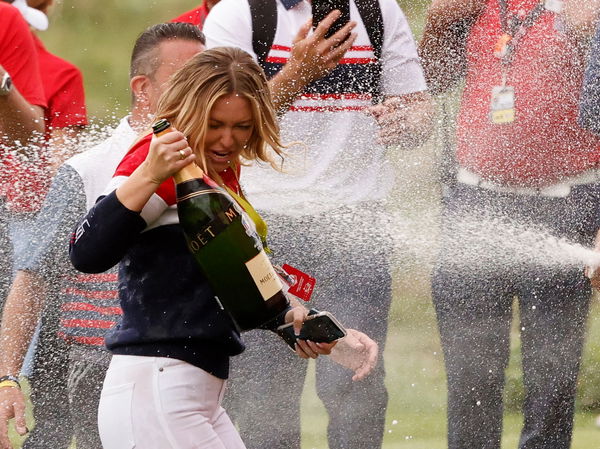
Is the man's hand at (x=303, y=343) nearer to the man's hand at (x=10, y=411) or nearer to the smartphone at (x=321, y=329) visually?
the smartphone at (x=321, y=329)

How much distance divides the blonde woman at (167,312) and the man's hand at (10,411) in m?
0.62

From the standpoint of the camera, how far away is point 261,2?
3.26 meters

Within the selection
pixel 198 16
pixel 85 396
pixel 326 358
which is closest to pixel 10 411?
pixel 85 396

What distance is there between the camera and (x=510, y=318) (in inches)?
135

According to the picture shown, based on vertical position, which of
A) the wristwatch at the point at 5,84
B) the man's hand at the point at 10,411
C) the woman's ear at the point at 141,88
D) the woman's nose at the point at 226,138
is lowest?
the man's hand at the point at 10,411

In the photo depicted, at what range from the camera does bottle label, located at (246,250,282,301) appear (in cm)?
213

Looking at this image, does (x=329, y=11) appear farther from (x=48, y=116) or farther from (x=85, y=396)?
(x=85, y=396)

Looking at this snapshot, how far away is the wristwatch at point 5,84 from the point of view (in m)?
3.34

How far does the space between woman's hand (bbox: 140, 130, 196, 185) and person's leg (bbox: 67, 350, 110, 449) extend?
110 centimetres

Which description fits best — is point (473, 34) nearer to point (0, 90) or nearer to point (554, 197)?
point (554, 197)

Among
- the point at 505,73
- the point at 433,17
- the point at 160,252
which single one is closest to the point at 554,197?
the point at 505,73

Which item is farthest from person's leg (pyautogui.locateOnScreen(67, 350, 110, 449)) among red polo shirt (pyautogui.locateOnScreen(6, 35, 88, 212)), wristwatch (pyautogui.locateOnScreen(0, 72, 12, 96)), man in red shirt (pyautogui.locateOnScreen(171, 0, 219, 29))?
man in red shirt (pyautogui.locateOnScreen(171, 0, 219, 29))

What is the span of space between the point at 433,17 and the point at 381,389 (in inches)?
45.2

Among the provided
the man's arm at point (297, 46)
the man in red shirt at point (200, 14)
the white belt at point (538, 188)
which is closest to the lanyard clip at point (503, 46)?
the white belt at point (538, 188)
